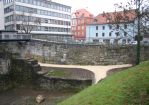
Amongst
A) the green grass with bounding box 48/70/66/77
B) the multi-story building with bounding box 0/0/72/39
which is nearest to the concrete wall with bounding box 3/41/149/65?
the green grass with bounding box 48/70/66/77

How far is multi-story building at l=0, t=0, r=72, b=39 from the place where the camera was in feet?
196

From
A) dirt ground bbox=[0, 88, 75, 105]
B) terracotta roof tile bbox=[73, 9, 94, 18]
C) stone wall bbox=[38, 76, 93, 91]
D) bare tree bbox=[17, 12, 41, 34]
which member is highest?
terracotta roof tile bbox=[73, 9, 94, 18]

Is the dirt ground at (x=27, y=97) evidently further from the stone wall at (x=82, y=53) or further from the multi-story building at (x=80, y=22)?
the multi-story building at (x=80, y=22)

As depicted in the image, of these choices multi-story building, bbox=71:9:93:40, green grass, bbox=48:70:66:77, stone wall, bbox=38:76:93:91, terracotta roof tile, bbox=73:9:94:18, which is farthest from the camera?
terracotta roof tile, bbox=73:9:94:18

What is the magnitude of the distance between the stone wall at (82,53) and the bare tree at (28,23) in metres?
22.4

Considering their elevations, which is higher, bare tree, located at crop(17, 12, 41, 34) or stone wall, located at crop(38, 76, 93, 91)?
bare tree, located at crop(17, 12, 41, 34)

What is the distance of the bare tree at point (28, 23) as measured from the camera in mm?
56737

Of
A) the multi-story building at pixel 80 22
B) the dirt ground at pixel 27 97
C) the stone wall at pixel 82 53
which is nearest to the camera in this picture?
the dirt ground at pixel 27 97

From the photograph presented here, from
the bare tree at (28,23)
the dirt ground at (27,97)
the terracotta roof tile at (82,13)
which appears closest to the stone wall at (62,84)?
the dirt ground at (27,97)

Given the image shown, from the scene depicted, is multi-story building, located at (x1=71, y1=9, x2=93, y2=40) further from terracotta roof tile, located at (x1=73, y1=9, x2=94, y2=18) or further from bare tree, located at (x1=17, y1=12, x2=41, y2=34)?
bare tree, located at (x1=17, y1=12, x2=41, y2=34)

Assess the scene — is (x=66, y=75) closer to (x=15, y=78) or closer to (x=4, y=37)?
(x=15, y=78)

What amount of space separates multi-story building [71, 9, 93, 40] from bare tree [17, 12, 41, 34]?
20.1m

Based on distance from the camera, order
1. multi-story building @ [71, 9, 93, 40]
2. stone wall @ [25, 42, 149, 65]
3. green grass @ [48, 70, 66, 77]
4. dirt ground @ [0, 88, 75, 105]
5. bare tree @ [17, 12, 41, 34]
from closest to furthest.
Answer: dirt ground @ [0, 88, 75, 105], green grass @ [48, 70, 66, 77], stone wall @ [25, 42, 149, 65], bare tree @ [17, 12, 41, 34], multi-story building @ [71, 9, 93, 40]

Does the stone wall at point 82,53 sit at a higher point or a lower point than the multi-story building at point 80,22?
lower
